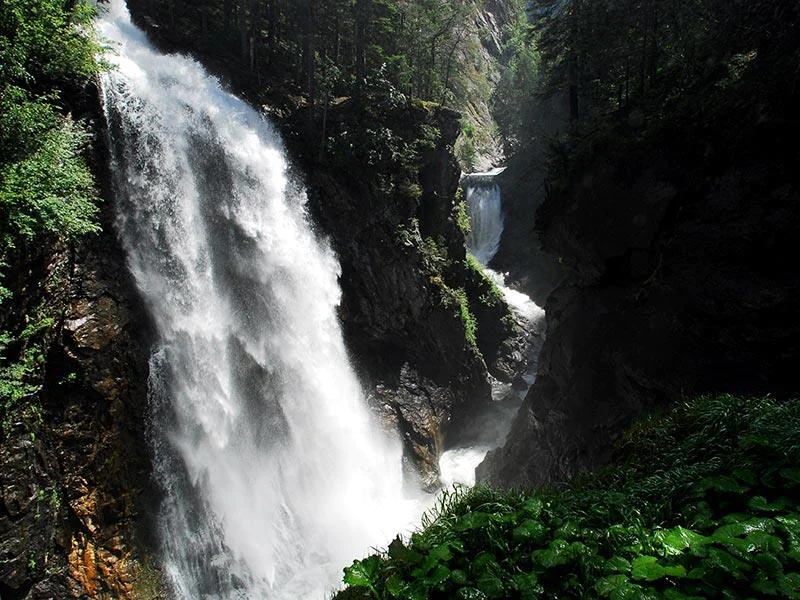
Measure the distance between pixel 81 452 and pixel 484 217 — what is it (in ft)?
98.8

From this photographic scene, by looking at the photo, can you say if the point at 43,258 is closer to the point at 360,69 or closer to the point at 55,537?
the point at 55,537

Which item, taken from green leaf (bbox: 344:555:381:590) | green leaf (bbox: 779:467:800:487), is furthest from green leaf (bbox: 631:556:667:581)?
green leaf (bbox: 344:555:381:590)

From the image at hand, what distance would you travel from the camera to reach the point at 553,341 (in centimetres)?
1692

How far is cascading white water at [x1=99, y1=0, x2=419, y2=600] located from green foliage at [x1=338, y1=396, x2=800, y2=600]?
9755mm

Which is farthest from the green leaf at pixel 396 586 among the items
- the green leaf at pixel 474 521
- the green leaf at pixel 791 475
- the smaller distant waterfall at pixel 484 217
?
the smaller distant waterfall at pixel 484 217

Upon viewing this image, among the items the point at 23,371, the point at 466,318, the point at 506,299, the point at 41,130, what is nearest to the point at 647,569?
the point at 23,371

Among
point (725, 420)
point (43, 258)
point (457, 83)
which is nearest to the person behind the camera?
point (725, 420)

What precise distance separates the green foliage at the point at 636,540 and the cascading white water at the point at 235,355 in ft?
32.0

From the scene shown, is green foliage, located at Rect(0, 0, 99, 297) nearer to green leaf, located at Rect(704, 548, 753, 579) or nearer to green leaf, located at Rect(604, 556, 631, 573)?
green leaf, located at Rect(604, 556, 631, 573)

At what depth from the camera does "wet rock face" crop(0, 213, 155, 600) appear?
8385 millimetres

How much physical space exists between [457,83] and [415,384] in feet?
101

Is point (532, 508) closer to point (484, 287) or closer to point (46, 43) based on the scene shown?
point (46, 43)

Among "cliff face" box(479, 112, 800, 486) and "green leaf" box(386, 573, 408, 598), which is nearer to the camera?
"green leaf" box(386, 573, 408, 598)

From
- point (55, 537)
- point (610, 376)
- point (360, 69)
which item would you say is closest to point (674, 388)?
point (610, 376)
